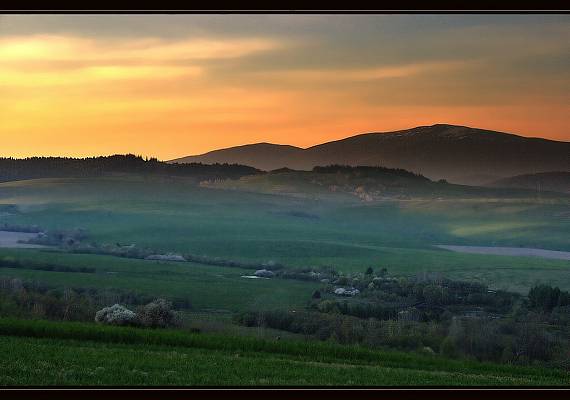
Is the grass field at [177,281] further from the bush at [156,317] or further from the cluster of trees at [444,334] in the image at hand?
the bush at [156,317]

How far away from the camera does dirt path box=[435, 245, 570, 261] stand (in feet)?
145

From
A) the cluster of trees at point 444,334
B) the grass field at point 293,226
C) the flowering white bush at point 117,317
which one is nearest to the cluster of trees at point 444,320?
the cluster of trees at point 444,334

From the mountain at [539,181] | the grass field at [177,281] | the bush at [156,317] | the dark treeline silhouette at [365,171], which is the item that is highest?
the dark treeline silhouette at [365,171]

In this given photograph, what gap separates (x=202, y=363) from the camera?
17281 mm

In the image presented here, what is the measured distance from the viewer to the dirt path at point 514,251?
1737 inches

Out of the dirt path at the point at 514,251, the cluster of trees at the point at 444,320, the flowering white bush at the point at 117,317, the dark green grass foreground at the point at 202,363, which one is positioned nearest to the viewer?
the dark green grass foreground at the point at 202,363

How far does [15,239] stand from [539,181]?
2847 cm

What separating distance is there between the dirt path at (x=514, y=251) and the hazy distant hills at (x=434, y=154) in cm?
957

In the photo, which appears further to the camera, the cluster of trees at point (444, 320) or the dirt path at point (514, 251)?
the dirt path at point (514, 251)

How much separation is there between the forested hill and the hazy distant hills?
4.07 feet

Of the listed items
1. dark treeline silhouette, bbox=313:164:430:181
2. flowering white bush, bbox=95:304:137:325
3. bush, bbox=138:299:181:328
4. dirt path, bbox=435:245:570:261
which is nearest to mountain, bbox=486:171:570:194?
dark treeline silhouette, bbox=313:164:430:181

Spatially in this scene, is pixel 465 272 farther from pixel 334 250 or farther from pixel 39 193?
pixel 39 193

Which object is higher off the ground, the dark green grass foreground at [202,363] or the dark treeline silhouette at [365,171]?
the dark treeline silhouette at [365,171]

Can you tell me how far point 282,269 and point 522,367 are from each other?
23.7 metres
